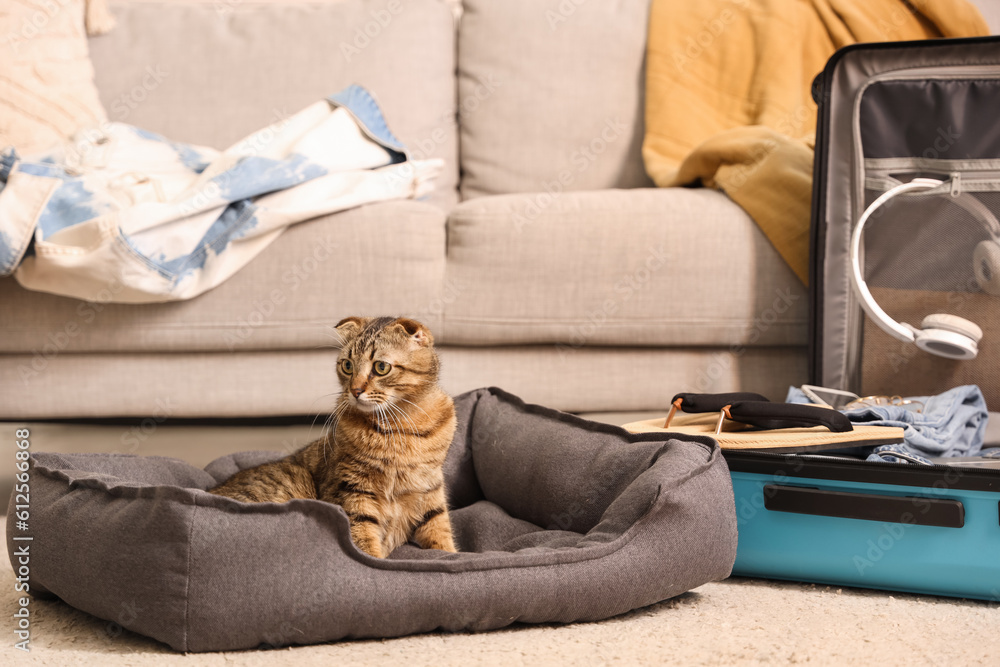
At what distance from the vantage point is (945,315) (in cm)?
144

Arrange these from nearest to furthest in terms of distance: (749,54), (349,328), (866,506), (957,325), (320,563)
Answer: (320,563)
(866,506)
(349,328)
(957,325)
(749,54)

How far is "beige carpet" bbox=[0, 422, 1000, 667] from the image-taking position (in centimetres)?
83

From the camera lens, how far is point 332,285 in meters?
1.64

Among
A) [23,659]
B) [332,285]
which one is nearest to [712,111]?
[332,285]

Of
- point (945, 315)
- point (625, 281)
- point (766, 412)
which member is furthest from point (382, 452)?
point (945, 315)

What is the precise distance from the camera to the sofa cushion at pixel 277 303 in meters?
1.61

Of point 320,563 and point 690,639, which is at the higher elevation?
point 320,563

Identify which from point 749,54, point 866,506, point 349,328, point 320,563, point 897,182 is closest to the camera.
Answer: point 320,563

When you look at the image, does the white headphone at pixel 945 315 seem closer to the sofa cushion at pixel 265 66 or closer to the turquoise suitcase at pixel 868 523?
the turquoise suitcase at pixel 868 523

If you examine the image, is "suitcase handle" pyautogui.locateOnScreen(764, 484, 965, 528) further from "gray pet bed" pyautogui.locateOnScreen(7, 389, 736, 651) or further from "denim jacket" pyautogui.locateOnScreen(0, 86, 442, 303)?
"denim jacket" pyautogui.locateOnScreen(0, 86, 442, 303)

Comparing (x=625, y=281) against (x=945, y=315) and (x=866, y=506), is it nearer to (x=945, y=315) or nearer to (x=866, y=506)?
(x=945, y=315)

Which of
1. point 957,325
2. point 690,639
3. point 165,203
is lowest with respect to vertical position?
point 690,639

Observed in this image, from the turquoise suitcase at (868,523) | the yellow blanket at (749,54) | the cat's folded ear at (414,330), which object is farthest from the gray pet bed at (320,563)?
the yellow blanket at (749,54)

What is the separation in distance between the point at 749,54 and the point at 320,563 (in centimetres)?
199
